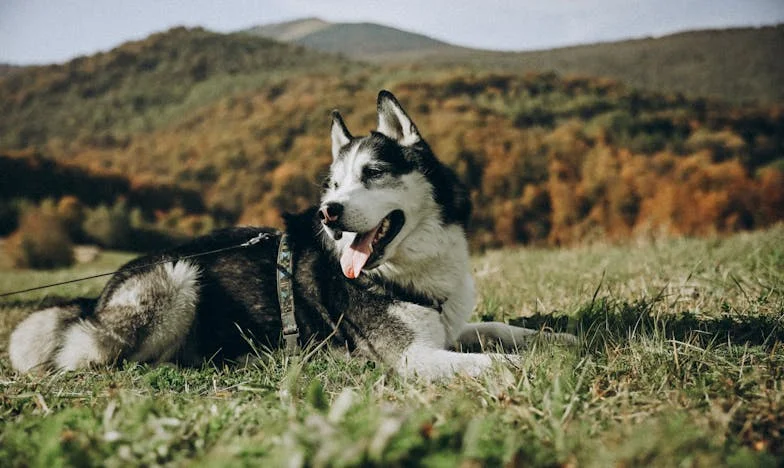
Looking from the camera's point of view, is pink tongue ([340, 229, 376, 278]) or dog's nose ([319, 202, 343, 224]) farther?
→ pink tongue ([340, 229, 376, 278])

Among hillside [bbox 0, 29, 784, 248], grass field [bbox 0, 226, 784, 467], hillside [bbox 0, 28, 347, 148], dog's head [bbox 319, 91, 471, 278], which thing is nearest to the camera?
grass field [bbox 0, 226, 784, 467]

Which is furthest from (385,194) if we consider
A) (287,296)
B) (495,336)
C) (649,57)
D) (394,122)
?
(649,57)

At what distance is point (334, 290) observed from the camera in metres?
3.38

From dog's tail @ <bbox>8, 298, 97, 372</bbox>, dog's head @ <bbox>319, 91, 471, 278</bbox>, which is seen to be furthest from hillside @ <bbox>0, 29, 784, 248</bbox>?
dog's head @ <bbox>319, 91, 471, 278</bbox>

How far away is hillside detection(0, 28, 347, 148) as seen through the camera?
4359 centimetres

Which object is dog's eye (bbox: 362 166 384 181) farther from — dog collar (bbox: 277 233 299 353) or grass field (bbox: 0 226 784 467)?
grass field (bbox: 0 226 784 467)

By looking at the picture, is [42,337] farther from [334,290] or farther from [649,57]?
[649,57]

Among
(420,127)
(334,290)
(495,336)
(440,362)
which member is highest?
(420,127)

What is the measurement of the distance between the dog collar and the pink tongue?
1.61ft

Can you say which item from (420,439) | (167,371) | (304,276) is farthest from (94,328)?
(420,439)

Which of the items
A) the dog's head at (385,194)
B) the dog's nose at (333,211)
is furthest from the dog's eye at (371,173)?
the dog's nose at (333,211)

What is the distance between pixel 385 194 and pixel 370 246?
36cm

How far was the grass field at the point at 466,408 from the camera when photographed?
5.19 ft

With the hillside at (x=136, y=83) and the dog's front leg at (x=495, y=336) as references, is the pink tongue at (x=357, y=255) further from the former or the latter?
the hillside at (x=136, y=83)
